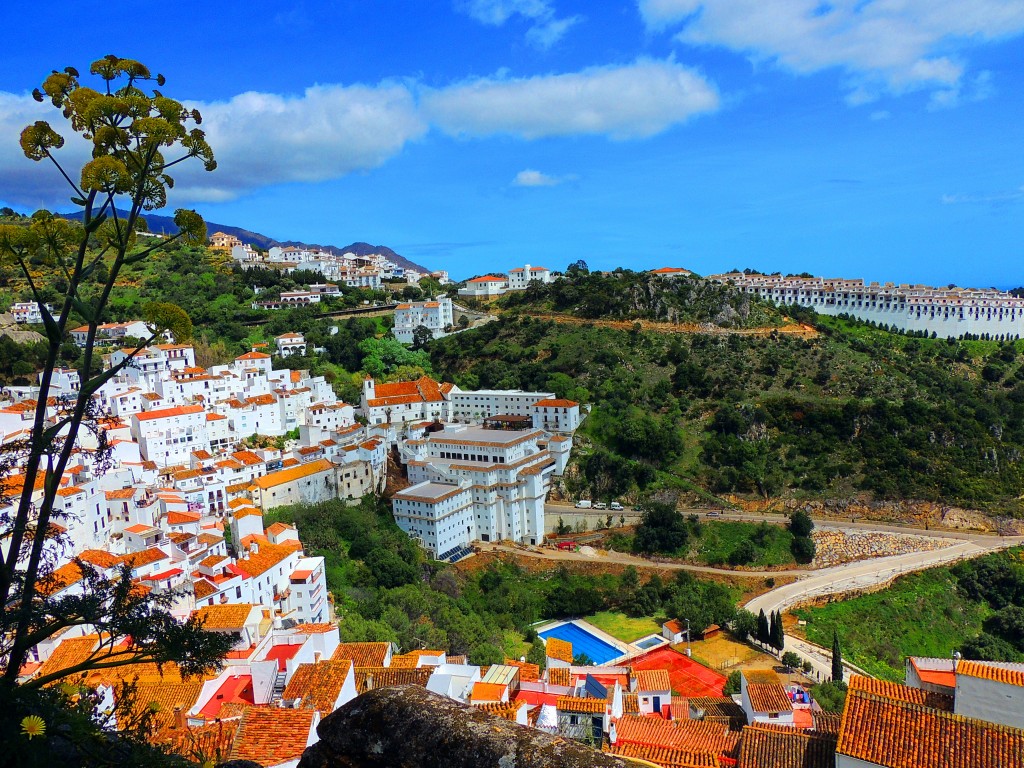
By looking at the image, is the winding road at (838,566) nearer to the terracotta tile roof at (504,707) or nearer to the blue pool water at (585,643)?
the blue pool water at (585,643)

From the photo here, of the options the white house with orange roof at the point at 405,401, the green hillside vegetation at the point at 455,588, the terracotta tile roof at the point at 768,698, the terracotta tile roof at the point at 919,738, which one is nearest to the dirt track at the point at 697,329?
the white house with orange roof at the point at 405,401

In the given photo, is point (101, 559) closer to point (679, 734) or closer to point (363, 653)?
point (363, 653)

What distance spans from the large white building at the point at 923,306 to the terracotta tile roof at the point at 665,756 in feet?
199

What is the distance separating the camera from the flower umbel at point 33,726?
383 centimetres

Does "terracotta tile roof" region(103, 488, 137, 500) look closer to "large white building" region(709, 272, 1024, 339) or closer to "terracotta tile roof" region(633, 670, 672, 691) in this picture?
"terracotta tile roof" region(633, 670, 672, 691)

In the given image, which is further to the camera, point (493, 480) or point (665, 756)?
point (493, 480)

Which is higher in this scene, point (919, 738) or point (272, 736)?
point (919, 738)

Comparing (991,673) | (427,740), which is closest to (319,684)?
(427,740)

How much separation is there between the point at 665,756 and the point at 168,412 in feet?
97.5

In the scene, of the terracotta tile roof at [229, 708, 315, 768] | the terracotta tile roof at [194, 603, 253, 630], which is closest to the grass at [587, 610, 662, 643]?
the terracotta tile roof at [194, 603, 253, 630]

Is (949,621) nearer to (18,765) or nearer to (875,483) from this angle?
(875,483)

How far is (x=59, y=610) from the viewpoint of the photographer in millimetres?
4430

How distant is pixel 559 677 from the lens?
1448 centimetres

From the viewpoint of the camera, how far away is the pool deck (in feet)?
81.8
